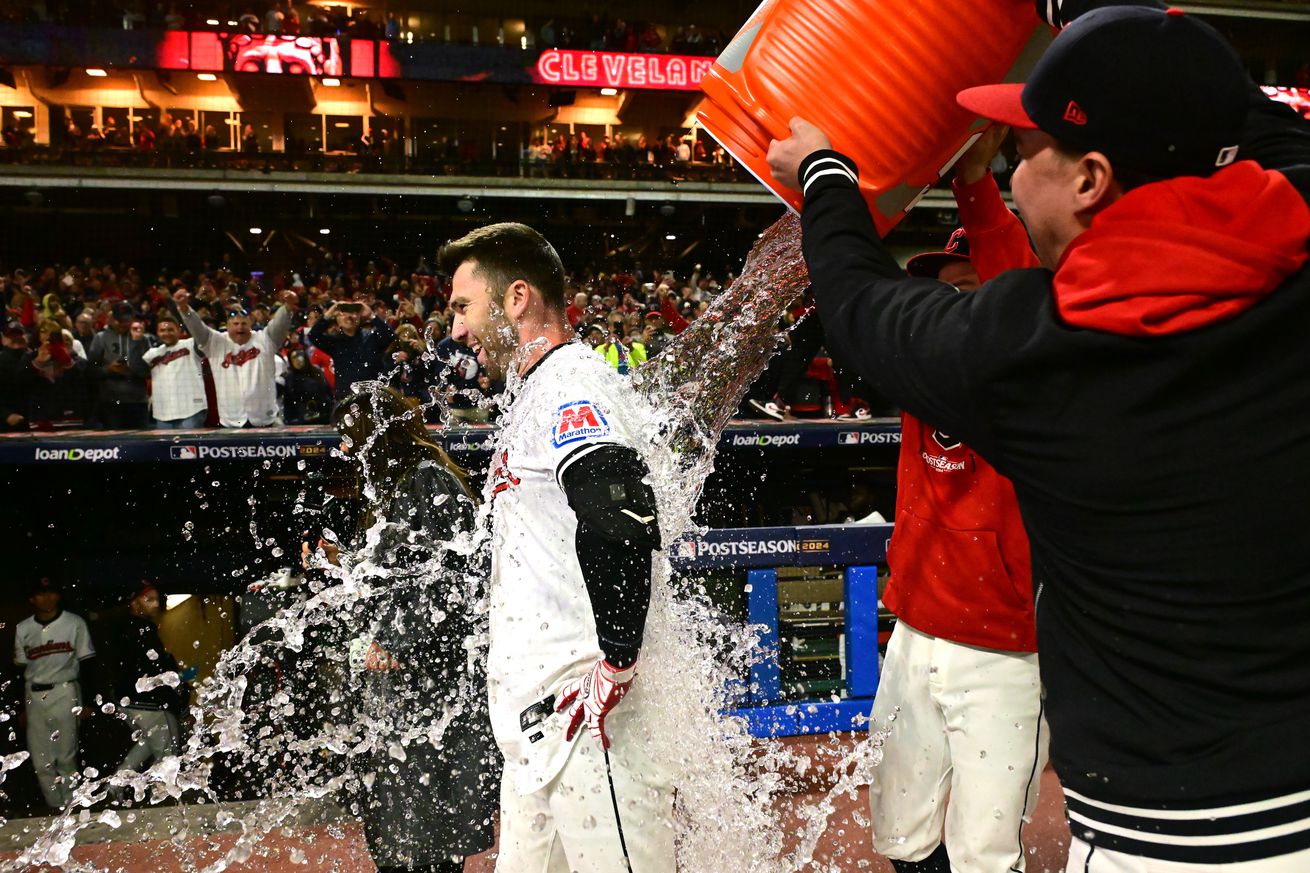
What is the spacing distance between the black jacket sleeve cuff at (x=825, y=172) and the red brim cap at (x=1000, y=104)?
8.1 inches

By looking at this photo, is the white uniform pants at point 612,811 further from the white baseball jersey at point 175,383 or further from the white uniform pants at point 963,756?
the white baseball jersey at point 175,383

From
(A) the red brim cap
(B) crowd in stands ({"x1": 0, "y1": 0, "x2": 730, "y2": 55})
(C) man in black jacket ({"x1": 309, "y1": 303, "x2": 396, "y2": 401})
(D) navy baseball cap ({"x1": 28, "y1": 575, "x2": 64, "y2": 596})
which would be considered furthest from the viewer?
(B) crowd in stands ({"x1": 0, "y1": 0, "x2": 730, "y2": 55})

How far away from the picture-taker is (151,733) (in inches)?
329

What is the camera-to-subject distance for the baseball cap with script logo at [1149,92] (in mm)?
1287

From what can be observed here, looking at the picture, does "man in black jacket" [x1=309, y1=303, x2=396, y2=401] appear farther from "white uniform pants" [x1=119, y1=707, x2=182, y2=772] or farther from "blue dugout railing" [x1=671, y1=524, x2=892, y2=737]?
"blue dugout railing" [x1=671, y1=524, x2=892, y2=737]

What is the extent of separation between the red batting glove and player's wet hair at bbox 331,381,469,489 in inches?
50.4

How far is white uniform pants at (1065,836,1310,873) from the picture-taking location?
51.3 inches

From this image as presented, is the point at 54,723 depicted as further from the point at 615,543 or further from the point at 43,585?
the point at 615,543

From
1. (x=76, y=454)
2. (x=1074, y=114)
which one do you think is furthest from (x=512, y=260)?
(x=76, y=454)

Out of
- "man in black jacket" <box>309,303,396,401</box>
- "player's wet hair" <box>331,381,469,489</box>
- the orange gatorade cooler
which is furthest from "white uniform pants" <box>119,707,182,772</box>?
the orange gatorade cooler

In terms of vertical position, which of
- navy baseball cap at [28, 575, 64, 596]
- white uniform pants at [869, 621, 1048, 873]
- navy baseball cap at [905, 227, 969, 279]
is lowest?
navy baseball cap at [28, 575, 64, 596]

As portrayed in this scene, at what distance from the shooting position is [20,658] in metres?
7.89

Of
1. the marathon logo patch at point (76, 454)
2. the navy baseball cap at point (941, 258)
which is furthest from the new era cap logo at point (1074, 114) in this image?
the marathon logo patch at point (76, 454)

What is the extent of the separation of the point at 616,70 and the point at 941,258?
27817 mm
